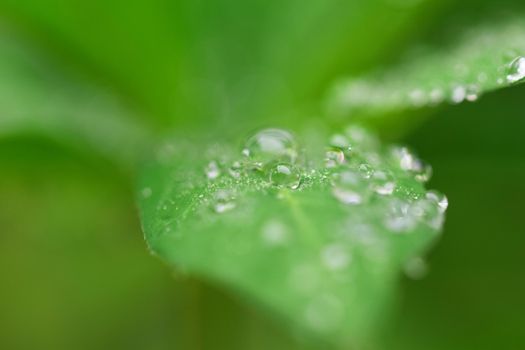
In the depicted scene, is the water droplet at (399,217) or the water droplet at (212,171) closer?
the water droplet at (399,217)

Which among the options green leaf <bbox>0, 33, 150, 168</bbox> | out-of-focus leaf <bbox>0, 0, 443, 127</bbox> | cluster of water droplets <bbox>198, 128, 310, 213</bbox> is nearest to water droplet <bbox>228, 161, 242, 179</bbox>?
cluster of water droplets <bbox>198, 128, 310, 213</bbox>

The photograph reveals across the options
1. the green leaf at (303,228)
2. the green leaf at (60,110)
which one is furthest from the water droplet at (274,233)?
the green leaf at (60,110)

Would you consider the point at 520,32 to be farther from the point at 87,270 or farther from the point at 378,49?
the point at 87,270

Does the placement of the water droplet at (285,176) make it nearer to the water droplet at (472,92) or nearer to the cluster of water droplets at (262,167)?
the cluster of water droplets at (262,167)

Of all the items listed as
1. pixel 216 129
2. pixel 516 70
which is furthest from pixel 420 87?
pixel 216 129

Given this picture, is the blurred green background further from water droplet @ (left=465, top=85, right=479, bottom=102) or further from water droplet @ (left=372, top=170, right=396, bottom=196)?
water droplet @ (left=372, top=170, right=396, bottom=196)

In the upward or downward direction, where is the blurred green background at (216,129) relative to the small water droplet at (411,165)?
upward

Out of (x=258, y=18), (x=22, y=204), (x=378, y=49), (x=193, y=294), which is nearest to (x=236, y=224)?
(x=193, y=294)
